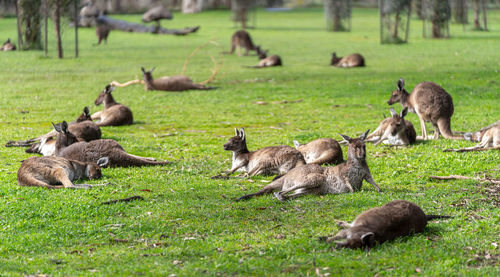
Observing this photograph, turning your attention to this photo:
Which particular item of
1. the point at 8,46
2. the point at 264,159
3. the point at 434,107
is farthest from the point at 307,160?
the point at 8,46

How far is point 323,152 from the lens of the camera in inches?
355

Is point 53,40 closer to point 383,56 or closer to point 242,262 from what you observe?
point 383,56

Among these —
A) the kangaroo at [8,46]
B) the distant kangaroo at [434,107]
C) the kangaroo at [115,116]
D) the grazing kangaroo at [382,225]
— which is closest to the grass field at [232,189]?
the grazing kangaroo at [382,225]

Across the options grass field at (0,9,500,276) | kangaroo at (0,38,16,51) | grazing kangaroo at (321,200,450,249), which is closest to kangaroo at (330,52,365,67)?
grass field at (0,9,500,276)

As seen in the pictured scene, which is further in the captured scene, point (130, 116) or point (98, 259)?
point (130, 116)

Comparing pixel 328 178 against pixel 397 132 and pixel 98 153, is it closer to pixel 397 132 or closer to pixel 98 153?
pixel 98 153

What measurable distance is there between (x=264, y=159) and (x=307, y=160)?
0.77 m

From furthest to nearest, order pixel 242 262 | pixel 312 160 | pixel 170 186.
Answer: pixel 312 160
pixel 170 186
pixel 242 262

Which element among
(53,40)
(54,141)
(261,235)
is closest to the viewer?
(261,235)

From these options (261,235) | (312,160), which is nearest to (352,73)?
(312,160)

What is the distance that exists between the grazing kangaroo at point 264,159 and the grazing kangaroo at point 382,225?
2595 millimetres

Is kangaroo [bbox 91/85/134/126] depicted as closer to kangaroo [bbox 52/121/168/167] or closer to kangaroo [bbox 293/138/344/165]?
kangaroo [bbox 52/121/168/167]

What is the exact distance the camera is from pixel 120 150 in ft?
30.9

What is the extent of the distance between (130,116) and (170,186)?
5.47 meters
